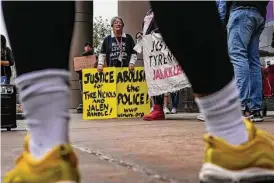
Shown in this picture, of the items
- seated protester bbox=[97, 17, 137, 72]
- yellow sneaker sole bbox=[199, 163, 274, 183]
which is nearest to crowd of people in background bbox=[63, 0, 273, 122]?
seated protester bbox=[97, 17, 137, 72]

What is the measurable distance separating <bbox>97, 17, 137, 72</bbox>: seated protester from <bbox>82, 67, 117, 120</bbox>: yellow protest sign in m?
0.16

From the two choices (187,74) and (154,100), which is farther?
(154,100)

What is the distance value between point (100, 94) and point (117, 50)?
2.33 feet

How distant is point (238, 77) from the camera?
4410mm

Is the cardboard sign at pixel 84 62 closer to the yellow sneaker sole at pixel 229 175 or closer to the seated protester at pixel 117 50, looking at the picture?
the seated protester at pixel 117 50

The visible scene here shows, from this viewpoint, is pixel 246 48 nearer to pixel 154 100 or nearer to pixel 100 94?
pixel 154 100

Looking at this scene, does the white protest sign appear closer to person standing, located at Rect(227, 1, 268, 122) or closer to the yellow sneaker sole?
person standing, located at Rect(227, 1, 268, 122)

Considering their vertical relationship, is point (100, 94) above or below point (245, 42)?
below

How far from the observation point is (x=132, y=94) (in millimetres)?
6527

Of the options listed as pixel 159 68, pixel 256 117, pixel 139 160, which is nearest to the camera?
pixel 139 160

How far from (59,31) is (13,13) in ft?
0.39

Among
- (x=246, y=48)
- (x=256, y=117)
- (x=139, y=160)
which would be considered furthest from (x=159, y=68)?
(x=139, y=160)

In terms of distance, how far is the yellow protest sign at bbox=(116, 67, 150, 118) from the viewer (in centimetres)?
647

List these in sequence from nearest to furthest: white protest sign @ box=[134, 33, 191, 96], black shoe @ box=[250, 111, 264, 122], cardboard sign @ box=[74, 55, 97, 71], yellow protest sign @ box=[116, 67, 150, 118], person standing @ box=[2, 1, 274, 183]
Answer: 1. person standing @ box=[2, 1, 274, 183]
2. black shoe @ box=[250, 111, 264, 122]
3. white protest sign @ box=[134, 33, 191, 96]
4. yellow protest sign @ box=[116, 67, 150, 118]
5. cardboard sign @ box=[74, 55, 97, 71]
